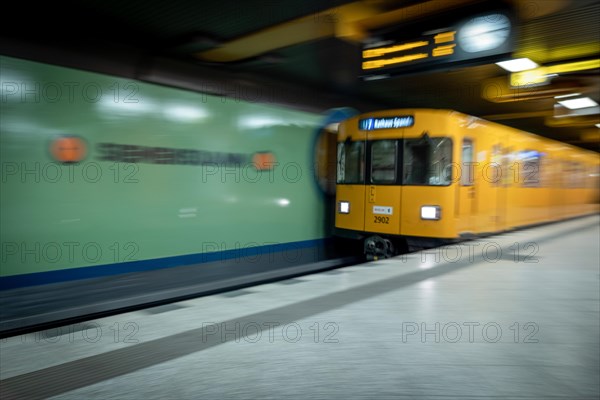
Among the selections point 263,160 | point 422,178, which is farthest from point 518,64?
point 263,160

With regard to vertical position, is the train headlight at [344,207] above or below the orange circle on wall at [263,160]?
below

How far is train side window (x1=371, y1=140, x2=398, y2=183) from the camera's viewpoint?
7266 millimetres

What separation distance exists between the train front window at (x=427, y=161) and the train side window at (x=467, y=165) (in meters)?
0.33

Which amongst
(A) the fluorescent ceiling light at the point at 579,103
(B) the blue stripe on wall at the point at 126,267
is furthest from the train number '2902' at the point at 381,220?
(A) the fluorescent ceiling light at the point at 579,103

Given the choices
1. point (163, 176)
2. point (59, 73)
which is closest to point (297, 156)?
point (163, 176)

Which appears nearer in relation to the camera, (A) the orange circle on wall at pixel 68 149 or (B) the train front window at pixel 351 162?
(A) the orange circle on wall at pixel 68 149

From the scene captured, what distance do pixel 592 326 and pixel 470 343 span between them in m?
1.15

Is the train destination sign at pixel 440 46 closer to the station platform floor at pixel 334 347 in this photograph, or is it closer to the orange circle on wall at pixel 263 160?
the station platform floor at pixel 334 347

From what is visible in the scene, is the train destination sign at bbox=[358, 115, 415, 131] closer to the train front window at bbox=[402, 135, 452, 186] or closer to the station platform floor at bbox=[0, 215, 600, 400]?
the train front window at bbox=[402, 135, 452, 186]

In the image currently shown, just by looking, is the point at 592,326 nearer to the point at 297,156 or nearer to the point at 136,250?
the point at 136,250

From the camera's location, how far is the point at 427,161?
6926 millimetres

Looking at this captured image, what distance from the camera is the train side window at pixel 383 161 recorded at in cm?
727

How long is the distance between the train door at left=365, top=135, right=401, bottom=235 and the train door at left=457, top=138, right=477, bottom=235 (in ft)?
3.19

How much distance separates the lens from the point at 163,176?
6445mm
